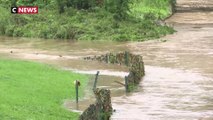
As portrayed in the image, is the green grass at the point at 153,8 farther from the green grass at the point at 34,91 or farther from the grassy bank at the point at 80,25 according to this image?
the green grass at the point at 34,91

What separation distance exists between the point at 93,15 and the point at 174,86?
27.1 metres

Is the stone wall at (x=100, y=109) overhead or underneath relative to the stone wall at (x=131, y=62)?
overhead

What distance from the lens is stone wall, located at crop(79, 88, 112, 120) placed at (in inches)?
636

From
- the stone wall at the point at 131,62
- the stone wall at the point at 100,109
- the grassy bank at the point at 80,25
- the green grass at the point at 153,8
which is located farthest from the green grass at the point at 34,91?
the green grass at the point at 153,8

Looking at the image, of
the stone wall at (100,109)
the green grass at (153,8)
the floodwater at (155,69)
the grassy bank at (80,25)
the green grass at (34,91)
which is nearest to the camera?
the stone wall at (100,109)

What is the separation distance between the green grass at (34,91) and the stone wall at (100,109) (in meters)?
0.88

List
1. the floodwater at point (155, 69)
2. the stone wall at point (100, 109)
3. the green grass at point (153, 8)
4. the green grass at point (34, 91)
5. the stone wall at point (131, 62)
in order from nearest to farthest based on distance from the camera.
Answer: the stone wall at point (100, 109) → the green grass at point (34, 91) → the floodwater at point (155, 69) → the stone wall at point (131, 62) → the green grass at point (153, 8)

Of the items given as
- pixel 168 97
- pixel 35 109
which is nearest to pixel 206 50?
pixel 168 97

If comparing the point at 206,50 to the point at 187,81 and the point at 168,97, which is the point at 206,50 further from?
the point at 168,97

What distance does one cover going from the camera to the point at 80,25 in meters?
49.6

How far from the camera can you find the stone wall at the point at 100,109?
16.1 meters

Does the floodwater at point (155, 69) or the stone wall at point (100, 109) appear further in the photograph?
the floodwater at point (155, 69)

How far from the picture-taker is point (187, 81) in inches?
1115

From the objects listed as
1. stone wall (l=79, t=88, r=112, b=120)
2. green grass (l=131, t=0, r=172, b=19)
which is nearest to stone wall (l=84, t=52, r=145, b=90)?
stone wall (l=79, t=88, r=112, b=120)
